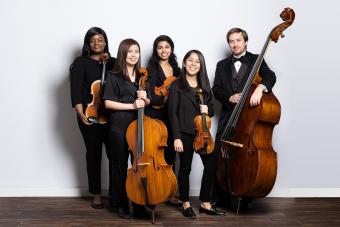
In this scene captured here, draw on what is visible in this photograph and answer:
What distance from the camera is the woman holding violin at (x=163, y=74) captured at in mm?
4387

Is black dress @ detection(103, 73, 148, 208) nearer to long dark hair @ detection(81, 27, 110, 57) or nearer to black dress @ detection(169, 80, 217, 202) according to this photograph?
black dress @ detection(169, 80, 217, 202)

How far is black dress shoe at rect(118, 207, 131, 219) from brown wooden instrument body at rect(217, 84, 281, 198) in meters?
0.77

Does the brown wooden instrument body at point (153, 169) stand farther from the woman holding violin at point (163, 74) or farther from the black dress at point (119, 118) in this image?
the woman holding violin at point (163, 74)

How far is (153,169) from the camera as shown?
12.6 ft

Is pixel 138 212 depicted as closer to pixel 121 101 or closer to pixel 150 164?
pixel 150 164

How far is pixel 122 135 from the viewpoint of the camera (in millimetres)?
4062

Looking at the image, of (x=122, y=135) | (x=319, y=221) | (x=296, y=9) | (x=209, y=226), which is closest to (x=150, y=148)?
(x=122, y=135)

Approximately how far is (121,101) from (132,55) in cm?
32

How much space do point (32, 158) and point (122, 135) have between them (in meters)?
1.23

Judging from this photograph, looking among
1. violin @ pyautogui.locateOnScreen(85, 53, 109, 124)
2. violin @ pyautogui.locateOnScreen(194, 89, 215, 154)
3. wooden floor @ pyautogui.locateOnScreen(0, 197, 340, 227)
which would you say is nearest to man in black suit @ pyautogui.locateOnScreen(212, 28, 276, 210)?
violin @ pyautogui.locateOnScreen(194, 89, 215, 154)

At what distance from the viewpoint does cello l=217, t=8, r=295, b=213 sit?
13.4 feet

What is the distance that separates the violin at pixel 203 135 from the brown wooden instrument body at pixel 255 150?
0.24 meters

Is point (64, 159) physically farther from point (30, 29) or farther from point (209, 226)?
point (209, 226)

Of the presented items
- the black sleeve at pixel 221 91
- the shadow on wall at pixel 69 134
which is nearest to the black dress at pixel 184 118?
the black sleeve at pixel 221 91
